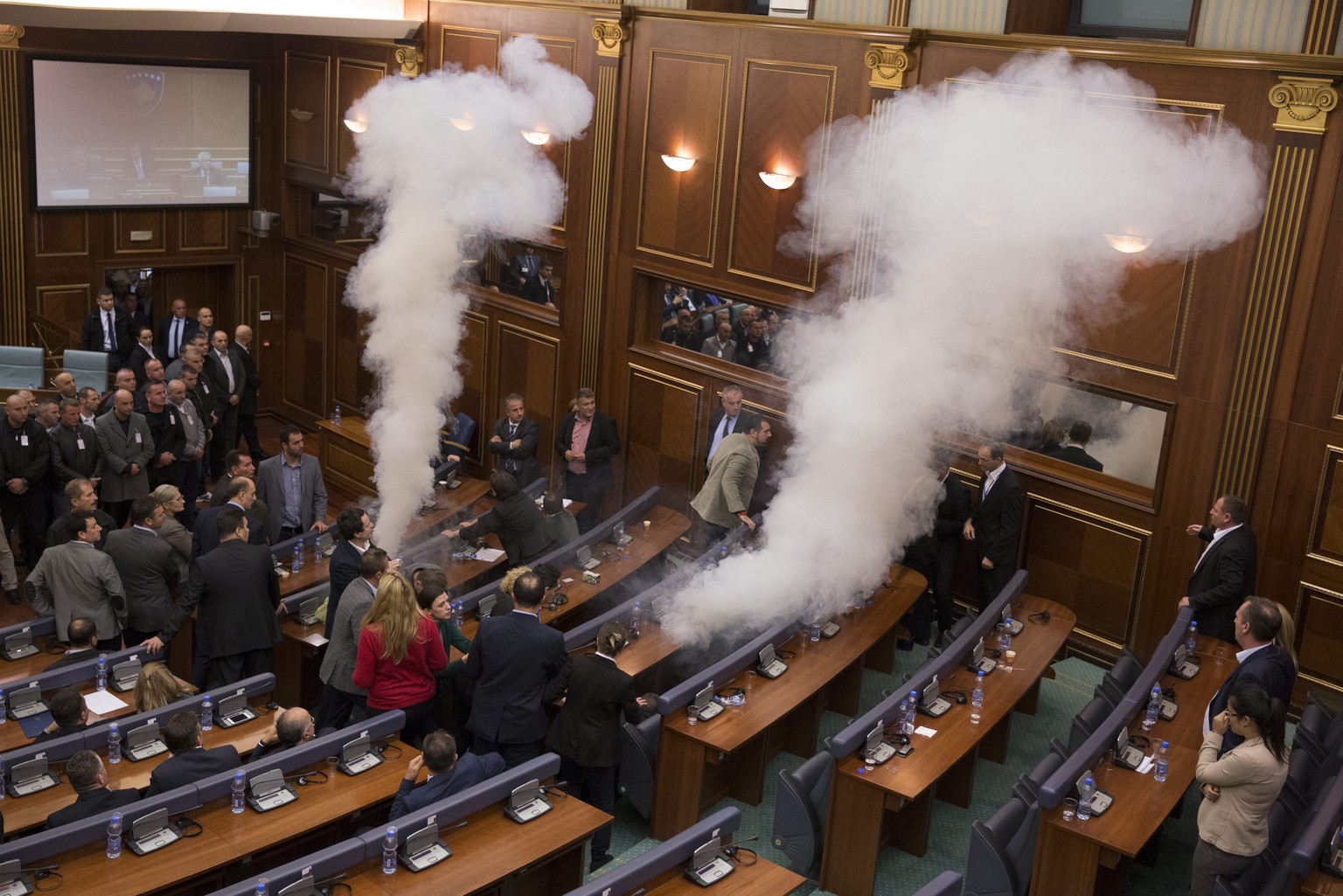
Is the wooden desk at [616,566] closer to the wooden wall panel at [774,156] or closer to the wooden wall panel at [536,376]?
the wooden wall panel at [774,156]

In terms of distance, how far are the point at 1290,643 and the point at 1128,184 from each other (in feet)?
10.3

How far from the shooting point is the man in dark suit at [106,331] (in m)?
13.2

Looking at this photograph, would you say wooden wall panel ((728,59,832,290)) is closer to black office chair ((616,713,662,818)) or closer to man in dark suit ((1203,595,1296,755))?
black office chair ((616,713,662,818))

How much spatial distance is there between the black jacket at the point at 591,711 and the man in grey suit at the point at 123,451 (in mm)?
5416

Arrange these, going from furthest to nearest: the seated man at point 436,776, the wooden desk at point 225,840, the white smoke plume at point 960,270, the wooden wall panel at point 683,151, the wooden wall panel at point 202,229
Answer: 1. the wooden wall panel at point 202,229
2. the wooden wall panel at point 683,151
3. the white smoke plume at point 960,270
4. the seated man at point 436,776
5. the wooden desk at point 225,840

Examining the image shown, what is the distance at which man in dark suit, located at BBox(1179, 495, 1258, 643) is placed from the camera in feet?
26.7

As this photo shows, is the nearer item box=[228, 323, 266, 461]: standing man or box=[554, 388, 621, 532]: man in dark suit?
box=[554, 388, 621, 532]: man in dark suit

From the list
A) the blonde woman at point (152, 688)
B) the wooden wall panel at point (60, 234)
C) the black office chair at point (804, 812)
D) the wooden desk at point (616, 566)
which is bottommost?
the black office chair at point (804, 812)

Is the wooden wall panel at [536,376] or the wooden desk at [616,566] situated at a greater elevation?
the wooden wall panel at [536,376]

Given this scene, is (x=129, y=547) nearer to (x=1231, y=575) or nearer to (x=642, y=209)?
(x=642, y=209)

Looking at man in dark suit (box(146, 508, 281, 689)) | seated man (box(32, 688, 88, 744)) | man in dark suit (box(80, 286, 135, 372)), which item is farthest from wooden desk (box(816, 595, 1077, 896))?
man in dark suit (box(80, 286, 135, 372))

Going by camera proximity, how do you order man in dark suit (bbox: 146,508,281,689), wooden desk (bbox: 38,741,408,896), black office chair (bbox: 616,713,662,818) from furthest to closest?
1. man in dark suit (bbox: 146,508,281,689)
2. black office chair (bbox: 616,713,662,818)
3. wooden desk (bbox: 38,741,408,896)

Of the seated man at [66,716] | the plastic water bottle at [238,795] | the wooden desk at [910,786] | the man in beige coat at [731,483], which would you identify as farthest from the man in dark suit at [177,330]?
the wooden desk at [910,786]

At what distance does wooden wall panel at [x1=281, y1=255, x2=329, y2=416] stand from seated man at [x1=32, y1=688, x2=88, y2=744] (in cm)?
884
